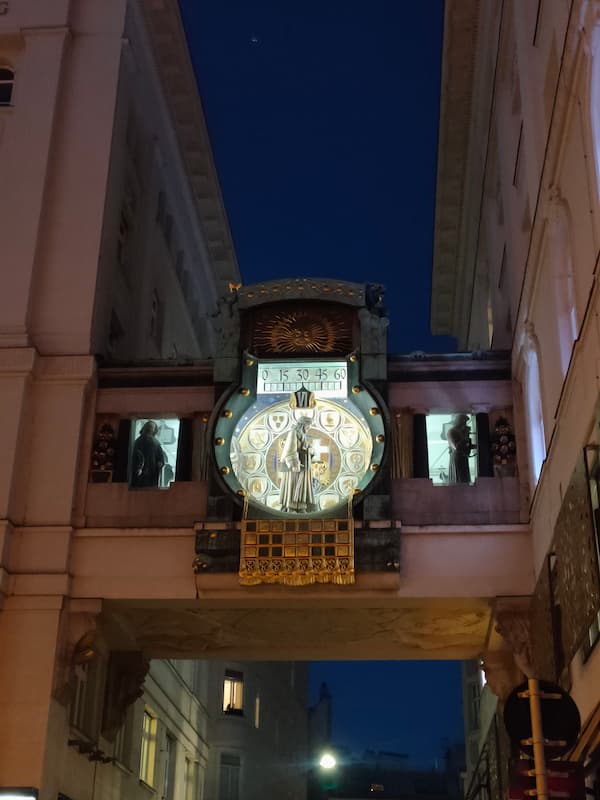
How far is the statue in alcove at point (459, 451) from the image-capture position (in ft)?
71.6

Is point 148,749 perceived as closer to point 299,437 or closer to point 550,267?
point 299,437

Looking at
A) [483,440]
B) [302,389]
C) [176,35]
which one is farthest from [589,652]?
[176,35]

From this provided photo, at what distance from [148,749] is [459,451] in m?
12.2

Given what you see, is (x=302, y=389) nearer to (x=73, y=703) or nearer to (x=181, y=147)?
(x=73, y=703)

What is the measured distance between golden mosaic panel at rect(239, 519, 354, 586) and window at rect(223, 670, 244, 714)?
18.3 m

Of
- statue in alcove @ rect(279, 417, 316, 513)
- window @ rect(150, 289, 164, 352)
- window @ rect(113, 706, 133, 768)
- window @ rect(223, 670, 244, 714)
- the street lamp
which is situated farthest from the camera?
window @ rect(223, 670, 244, 714)

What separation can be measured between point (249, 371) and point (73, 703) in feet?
23.9

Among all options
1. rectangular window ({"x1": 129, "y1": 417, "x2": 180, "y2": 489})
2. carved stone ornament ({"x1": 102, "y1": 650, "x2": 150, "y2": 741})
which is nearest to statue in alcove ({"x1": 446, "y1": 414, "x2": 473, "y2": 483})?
rectangular window ({"x1": 129, "y1": 417, "x2": 180, "y2": 489})

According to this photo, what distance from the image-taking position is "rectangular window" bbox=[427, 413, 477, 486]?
21891mm

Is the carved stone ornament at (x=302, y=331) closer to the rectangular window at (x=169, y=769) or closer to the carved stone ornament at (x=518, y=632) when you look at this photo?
the carved stone ornament at (x=518, y=632)

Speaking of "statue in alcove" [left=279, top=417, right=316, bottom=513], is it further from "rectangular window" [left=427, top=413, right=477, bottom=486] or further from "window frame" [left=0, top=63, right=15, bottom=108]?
"window frame" [left=0, top=63, right=15, bottom=108]

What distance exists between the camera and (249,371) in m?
22.5

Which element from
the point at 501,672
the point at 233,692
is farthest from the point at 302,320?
the point at 233,692

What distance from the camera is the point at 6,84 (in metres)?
26.4
